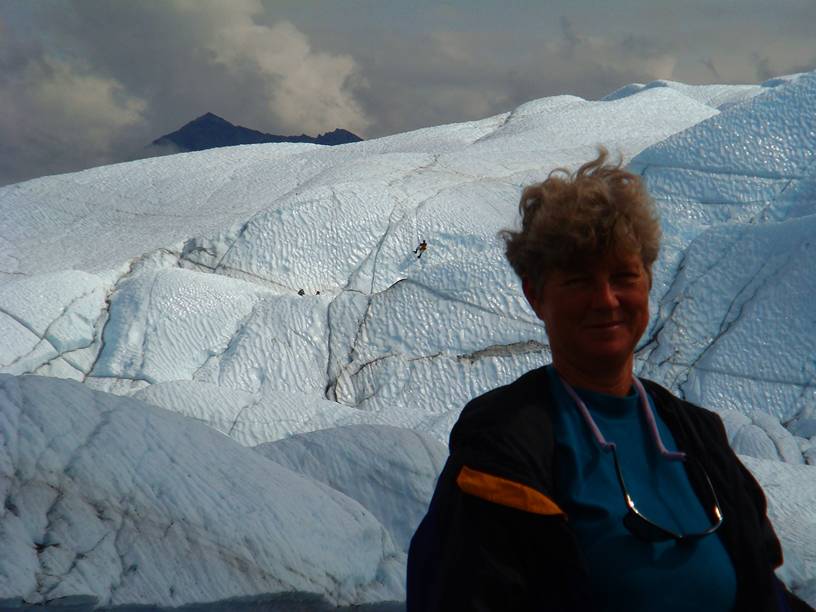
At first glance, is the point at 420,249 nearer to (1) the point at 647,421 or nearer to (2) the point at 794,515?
(2) the point at 794,515

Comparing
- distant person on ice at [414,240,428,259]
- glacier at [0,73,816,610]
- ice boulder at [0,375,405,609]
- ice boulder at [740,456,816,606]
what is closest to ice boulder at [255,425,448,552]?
glacier at [0,73,816,610]

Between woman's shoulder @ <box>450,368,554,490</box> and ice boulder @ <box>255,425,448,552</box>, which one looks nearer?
woman's shoulder @ <box>450,368,554,490</box>

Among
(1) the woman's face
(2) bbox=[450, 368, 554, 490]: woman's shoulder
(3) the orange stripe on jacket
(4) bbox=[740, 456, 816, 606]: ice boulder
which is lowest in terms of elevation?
(4) bbox=[740, 456, 816, 606]: ice boulder

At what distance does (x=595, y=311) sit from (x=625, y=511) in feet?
1.08

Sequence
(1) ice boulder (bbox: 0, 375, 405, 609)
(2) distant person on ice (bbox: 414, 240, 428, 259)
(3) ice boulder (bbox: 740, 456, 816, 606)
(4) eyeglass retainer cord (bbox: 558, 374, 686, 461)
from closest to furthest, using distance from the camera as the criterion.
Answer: (4) eyeglass retainer cord (bbox: 558, 374, 686, 461) → (1) ice boulder (bbox: 0, 375, 405, 609) → (3) ice boulder (bbox: 740, 456, 816, 606) → (2) distant person on ice (bbox: 414, 240, 428, 259)

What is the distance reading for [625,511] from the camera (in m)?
1.36

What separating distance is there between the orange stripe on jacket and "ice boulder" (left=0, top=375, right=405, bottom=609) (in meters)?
1.73

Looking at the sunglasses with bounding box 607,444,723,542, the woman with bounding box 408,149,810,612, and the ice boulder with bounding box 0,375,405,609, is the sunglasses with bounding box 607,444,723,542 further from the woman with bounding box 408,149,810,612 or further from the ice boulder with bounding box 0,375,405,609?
the ice boulder with bounding box 0,375,405,609

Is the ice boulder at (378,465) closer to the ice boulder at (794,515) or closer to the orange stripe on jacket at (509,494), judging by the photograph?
the ice boulder at (794,515)

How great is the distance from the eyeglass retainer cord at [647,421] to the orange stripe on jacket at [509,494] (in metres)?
0.15

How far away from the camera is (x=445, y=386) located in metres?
6.60

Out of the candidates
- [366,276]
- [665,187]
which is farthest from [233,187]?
[665,187]

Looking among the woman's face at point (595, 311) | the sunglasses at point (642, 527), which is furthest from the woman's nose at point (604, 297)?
the sunglasses at point (642, 527)

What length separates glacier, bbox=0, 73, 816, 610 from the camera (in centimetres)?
291
